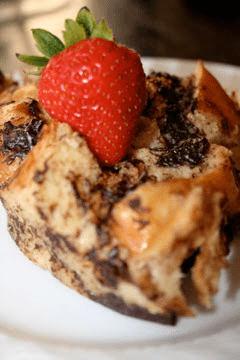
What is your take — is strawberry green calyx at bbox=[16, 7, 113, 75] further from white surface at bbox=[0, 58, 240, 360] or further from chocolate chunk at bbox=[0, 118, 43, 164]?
white surface at bbox=[0, 58, 240, 360]

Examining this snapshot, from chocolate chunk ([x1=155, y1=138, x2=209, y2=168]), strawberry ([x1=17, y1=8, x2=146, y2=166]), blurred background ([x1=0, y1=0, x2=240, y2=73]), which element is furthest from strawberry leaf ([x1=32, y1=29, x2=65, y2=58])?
blurred background ([x1=0, y1=0, x2=240, y2=73])

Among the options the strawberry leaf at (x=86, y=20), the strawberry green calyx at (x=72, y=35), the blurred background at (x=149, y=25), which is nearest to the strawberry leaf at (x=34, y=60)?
the strawberry green calyx at (x=72, y=35)

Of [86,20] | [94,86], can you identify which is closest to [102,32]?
[86,20]

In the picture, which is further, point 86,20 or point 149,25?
point 149,25

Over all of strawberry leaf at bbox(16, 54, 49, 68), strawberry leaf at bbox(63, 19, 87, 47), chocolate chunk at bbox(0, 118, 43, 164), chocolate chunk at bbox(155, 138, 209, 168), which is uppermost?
strawberry leaf at bbox(63, 19, 87, 47)

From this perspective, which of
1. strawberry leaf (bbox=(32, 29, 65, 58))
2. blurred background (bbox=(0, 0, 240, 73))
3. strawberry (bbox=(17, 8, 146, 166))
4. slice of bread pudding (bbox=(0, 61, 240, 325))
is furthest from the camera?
blurred background (bbox=(0, 0, 240, 73))

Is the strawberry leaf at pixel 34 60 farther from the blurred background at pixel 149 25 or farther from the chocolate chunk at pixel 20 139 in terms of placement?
the blurred background at pixel 149 25

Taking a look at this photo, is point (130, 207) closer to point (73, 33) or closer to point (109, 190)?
point (109, 190)

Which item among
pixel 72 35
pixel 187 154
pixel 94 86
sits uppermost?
pixel 72 35

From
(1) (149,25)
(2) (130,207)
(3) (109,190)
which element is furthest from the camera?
(1) (149,25)
